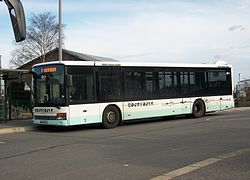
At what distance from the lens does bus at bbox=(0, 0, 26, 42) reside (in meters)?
14.0

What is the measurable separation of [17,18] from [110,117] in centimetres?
567

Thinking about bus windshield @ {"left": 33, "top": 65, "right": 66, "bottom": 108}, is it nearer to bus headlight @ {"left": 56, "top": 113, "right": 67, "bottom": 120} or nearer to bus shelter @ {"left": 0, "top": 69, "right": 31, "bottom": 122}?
bus headlight @ {"left": 56, "top": 113, "right": 67, "bottom": 120}

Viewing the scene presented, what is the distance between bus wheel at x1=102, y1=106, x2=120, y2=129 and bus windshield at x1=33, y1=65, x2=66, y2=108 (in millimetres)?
2097

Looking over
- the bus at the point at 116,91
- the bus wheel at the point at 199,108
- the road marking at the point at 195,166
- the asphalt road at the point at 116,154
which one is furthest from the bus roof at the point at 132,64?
the road marking at the point at 195,166

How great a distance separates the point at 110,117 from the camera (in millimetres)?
16812

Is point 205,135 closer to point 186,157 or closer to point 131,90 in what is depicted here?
point 186,157

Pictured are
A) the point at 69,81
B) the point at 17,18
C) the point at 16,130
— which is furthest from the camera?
the point at 16,130

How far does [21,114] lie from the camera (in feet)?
73.7

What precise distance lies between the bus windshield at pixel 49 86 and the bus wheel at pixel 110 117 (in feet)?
6.88

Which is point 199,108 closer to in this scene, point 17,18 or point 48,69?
point 48,69

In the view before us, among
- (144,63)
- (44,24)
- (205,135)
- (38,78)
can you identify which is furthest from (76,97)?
(44,24)

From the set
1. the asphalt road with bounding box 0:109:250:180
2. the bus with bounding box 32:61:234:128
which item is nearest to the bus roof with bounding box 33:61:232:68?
the bus with bounding box 32:61:234:128

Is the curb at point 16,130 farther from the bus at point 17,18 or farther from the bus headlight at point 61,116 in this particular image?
the bus at point 17,18

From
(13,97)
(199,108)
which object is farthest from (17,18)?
(199,108)
